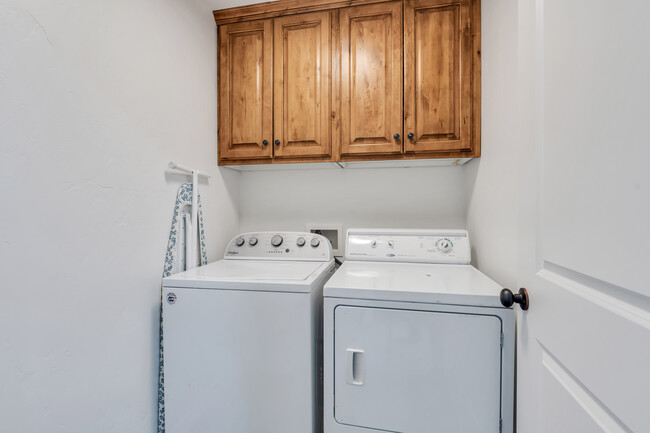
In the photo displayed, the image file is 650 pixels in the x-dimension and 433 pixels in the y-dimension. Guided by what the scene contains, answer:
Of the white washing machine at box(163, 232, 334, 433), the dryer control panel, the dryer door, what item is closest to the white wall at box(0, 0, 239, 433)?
the white washing machine at box(163, 232, 334, 433)

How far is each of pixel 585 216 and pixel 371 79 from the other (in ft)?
4.22

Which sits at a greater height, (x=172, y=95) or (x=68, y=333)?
(x=172, y=95)

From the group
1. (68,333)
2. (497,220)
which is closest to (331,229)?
(497,220)

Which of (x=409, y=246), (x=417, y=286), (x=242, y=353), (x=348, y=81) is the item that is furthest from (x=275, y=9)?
(x=242, y=353)

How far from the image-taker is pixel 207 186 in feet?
5.47

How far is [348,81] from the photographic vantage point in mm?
1562

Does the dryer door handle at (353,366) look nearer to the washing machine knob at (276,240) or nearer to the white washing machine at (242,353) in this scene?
the white washing machine at (242,353)

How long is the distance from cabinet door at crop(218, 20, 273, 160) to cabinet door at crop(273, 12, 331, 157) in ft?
0.21

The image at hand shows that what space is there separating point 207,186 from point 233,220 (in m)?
0.39

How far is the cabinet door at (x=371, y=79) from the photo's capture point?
1.51 m

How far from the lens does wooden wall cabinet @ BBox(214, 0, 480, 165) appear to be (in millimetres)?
1458

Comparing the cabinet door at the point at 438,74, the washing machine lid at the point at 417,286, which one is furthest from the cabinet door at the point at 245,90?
the washing machine lid at the point at 417,286

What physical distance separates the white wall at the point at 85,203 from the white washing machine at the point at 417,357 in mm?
804

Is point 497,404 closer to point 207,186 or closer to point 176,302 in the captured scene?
point 176,302
